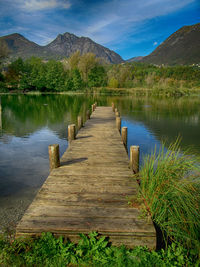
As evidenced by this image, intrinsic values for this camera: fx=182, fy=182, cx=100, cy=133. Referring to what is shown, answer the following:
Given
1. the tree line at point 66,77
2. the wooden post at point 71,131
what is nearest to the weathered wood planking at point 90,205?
the wooden post at point 71,131

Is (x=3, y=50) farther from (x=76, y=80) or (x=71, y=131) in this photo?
(x=71, y=131)

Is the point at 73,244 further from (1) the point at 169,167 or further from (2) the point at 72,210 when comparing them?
(1) the point at 169,167

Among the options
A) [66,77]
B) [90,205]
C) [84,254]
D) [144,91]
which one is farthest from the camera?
[66,77]

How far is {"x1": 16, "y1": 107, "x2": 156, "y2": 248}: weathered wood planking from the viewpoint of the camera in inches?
99.3

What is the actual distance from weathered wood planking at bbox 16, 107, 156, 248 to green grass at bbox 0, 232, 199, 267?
11 cm

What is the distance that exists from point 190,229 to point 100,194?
5.04 feet

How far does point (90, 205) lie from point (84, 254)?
0.76m

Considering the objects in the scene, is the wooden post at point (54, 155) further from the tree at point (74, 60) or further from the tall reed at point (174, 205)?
the tree at point (74, 60)

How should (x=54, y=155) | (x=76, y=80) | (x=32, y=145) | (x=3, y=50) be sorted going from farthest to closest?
(x=76, y=80) < (x=3, y=50) < (x=32, y=145) < (x=54, y=155)

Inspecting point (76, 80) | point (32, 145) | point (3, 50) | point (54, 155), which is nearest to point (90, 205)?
point (54, 155)

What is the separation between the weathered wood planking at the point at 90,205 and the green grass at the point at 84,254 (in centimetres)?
11

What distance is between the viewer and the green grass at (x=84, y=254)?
7.51ft

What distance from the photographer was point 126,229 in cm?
252

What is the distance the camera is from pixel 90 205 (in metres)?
3.07
